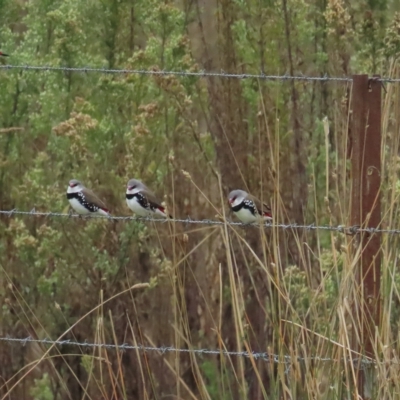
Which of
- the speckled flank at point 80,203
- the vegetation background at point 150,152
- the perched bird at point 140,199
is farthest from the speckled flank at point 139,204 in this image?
the vegetation background at point 150,152

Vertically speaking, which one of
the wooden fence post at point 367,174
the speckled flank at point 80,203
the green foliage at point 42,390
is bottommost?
the green foliage at point 42,390

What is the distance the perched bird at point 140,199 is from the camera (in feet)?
20.4

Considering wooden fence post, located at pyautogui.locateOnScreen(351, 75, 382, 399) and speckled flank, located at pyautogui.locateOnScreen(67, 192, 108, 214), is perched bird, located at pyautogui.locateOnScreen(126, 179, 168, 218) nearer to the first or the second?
speckled flank, located at pyautogui.locateOnScreen(67, 192, 108, 214)

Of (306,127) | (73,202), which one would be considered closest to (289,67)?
(306,127)

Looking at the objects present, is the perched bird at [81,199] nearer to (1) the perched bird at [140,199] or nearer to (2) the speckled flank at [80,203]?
(2) the speckled flank at [80,203]

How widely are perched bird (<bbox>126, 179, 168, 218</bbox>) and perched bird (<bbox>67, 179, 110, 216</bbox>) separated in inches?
Result: 9.3

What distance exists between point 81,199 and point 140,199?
0.35m

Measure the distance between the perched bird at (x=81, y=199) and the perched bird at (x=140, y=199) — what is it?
24 centimetres

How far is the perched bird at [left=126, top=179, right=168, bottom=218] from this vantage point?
6.21 m

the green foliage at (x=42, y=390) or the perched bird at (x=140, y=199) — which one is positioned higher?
the perched bird at (x=140, y=199)

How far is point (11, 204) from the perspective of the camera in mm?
7152

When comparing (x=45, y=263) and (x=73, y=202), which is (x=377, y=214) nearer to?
(x=73, y=202)

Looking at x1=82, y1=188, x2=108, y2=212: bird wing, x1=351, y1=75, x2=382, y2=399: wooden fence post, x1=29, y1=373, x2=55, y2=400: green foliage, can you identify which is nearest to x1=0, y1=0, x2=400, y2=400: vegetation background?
x1=29, y1=373, x2=55, y2=400: green foliage

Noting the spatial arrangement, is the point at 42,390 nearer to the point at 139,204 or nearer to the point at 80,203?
the point at 80,203
